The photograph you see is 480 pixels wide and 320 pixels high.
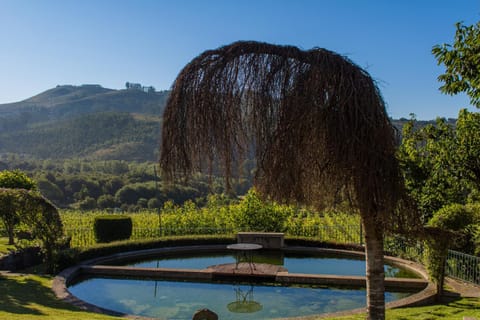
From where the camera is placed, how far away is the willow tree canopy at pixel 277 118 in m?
3.30

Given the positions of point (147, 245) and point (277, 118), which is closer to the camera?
point (277, 118)

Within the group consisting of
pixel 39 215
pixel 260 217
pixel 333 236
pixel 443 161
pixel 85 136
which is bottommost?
pixel 333 236

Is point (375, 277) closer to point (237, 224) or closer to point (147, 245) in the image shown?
point (147, 245)

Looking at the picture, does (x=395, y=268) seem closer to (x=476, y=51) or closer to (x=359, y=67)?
(x=476, y=51)

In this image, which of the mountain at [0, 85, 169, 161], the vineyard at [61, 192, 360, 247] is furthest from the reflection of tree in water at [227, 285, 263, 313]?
the mountain at [0, 85, 169, 161]

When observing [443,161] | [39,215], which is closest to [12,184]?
[39,215]

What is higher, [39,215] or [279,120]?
[279,120]

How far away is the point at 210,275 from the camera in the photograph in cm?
905

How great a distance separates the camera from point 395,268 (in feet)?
34.0

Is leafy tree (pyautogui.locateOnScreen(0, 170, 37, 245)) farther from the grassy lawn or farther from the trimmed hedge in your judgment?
the grassy lawn

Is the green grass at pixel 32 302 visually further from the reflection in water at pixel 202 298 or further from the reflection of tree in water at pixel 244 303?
the reflection of tree in water at pixel 244 303

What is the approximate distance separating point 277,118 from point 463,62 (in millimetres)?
3059

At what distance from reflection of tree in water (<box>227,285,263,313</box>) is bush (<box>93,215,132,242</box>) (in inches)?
269

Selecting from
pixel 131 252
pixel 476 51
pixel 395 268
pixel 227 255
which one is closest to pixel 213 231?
pixel 227 255
